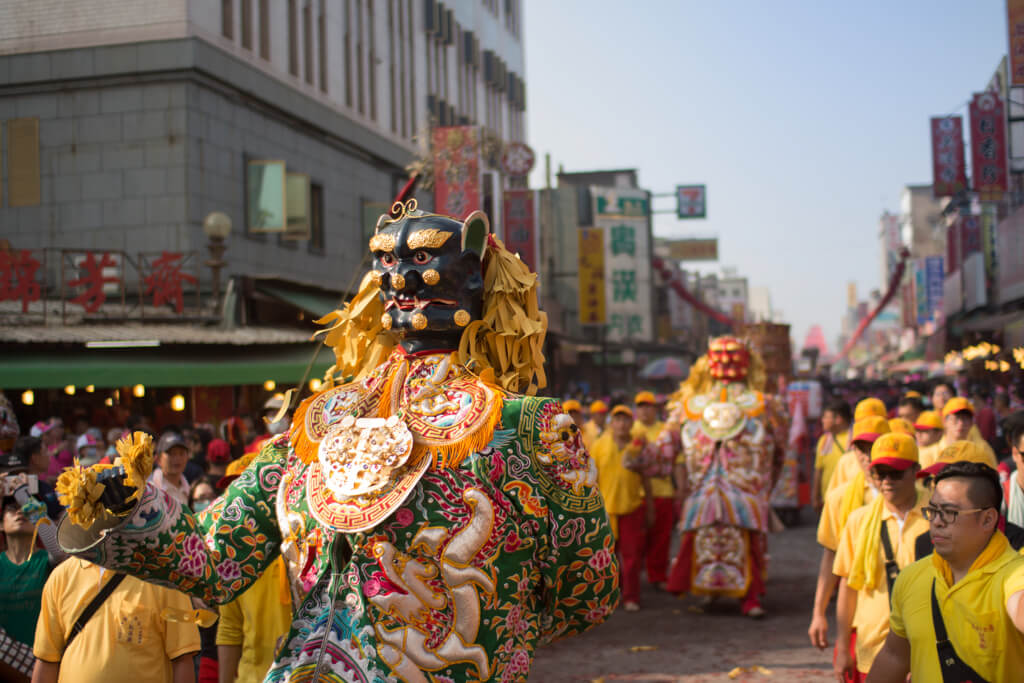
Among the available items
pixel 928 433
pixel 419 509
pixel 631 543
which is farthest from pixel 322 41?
pixel 419 509

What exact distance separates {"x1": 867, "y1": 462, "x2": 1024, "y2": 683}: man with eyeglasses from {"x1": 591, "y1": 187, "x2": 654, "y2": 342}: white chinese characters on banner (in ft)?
124

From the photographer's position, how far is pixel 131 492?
9.32 ft

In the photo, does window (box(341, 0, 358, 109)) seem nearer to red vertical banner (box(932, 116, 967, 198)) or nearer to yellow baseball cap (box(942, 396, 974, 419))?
red vertical banner (box(932, 116, 967, 198))

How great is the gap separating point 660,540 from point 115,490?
27.9 feet

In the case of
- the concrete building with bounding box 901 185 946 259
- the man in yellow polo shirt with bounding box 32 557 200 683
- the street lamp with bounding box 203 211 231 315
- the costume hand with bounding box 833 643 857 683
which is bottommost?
the costume hand with bounding box 833 643 857 683

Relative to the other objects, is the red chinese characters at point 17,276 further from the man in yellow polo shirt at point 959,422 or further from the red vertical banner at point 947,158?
the red vertical banner at point 947,158

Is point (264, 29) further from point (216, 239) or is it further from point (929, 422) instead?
point (929, 422)

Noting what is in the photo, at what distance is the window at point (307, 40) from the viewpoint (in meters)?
22.3

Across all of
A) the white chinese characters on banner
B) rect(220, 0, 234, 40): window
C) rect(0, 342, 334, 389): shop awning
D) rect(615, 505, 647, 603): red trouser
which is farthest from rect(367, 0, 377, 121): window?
rect(615, 505, 647, 603): red trouser

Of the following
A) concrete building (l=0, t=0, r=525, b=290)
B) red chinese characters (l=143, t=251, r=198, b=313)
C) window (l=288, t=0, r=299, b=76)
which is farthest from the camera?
window (l=288, t=0, r=299, b=76)

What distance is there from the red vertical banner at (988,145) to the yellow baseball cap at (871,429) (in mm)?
17159

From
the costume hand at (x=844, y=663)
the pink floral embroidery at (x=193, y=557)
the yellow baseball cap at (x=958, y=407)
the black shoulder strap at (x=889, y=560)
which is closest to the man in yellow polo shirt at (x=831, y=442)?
the yellow baseball cap at (x=958, y=407)

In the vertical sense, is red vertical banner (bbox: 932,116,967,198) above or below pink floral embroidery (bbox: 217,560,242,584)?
above

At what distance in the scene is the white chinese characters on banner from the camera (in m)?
41.2
